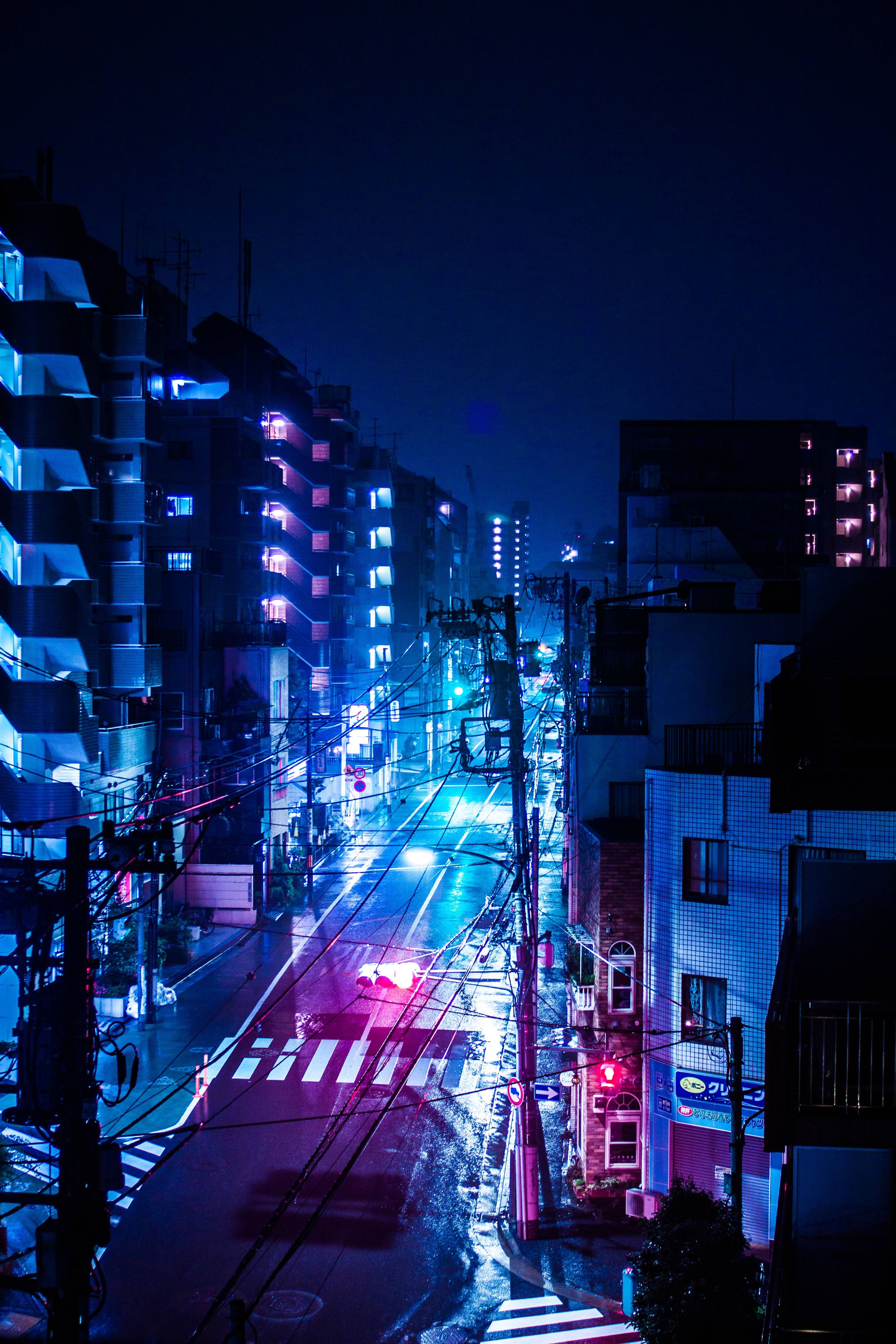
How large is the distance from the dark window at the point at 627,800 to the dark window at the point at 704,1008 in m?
6.51

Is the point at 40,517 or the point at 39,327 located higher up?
the point at 39,327

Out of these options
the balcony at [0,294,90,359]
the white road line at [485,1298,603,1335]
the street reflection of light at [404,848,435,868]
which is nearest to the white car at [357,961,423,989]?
the white road line at [485,1298,603,1335]

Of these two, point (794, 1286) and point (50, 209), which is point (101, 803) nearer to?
point (50, 209)

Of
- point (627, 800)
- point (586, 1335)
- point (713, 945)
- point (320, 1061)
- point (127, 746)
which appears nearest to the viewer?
point (586, 1335)

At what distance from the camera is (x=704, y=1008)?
17062mm

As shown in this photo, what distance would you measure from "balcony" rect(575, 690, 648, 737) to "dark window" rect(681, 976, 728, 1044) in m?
8.24

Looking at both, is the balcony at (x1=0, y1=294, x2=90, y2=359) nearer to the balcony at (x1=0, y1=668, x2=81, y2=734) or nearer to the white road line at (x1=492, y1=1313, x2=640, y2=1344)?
the balcony at (x1=0, y1=668, x2=81, y2=734)

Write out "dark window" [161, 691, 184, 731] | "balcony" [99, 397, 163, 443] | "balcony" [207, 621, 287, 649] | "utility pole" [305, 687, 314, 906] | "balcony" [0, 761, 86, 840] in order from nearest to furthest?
"balcony" [0, 761, 86, 840] → "balcony" [99, 397, 163, 443] → "dark window" [161, 691, 184, 731] → "utility pole" [305, 687, 314, 906] → "balcony" [207, 621, 287, 649]

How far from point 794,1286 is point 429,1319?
6.45 meters

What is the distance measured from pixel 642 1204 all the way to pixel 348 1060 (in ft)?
30.6

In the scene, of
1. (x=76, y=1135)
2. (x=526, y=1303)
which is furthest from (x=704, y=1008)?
(x=76, y=1135)

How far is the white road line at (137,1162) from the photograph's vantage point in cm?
1927

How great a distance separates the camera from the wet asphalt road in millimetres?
15031

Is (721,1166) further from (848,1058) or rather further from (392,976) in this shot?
(392,976)
